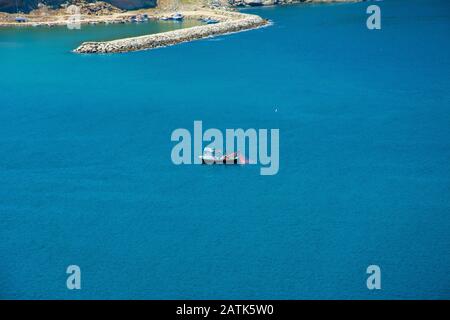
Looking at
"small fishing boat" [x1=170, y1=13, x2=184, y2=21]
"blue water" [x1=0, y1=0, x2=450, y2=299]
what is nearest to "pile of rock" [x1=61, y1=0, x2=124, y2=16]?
"small fishing boat" [x1=170, y1=13, x2=184, y2=21]

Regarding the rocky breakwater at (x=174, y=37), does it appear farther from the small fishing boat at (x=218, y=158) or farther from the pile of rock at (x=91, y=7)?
the small fishing boat at (x=218, y=158)

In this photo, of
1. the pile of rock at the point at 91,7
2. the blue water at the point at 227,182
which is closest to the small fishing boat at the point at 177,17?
the pile of rock at the point at 91,7

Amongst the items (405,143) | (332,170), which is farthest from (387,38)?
(332,170)

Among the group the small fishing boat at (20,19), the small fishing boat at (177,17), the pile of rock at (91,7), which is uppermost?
the pile of rock at (91,7)

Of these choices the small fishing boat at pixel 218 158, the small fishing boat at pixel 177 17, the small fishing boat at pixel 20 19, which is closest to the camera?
the small fishing boat at pixel 218 158

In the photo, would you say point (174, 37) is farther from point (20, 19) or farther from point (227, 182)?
point (227, 182)

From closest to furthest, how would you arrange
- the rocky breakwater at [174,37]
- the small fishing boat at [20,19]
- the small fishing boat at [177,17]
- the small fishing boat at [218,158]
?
the small fishing boat at [218,158], the rocky breakwater at [174,37], the small fishing boat at [20,19], the small fishing boat at [177,17]

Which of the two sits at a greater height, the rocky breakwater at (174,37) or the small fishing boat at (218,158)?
the rocky breakwater at (174,37)

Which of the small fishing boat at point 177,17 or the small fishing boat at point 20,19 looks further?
the small fishing boat at point 177,17
